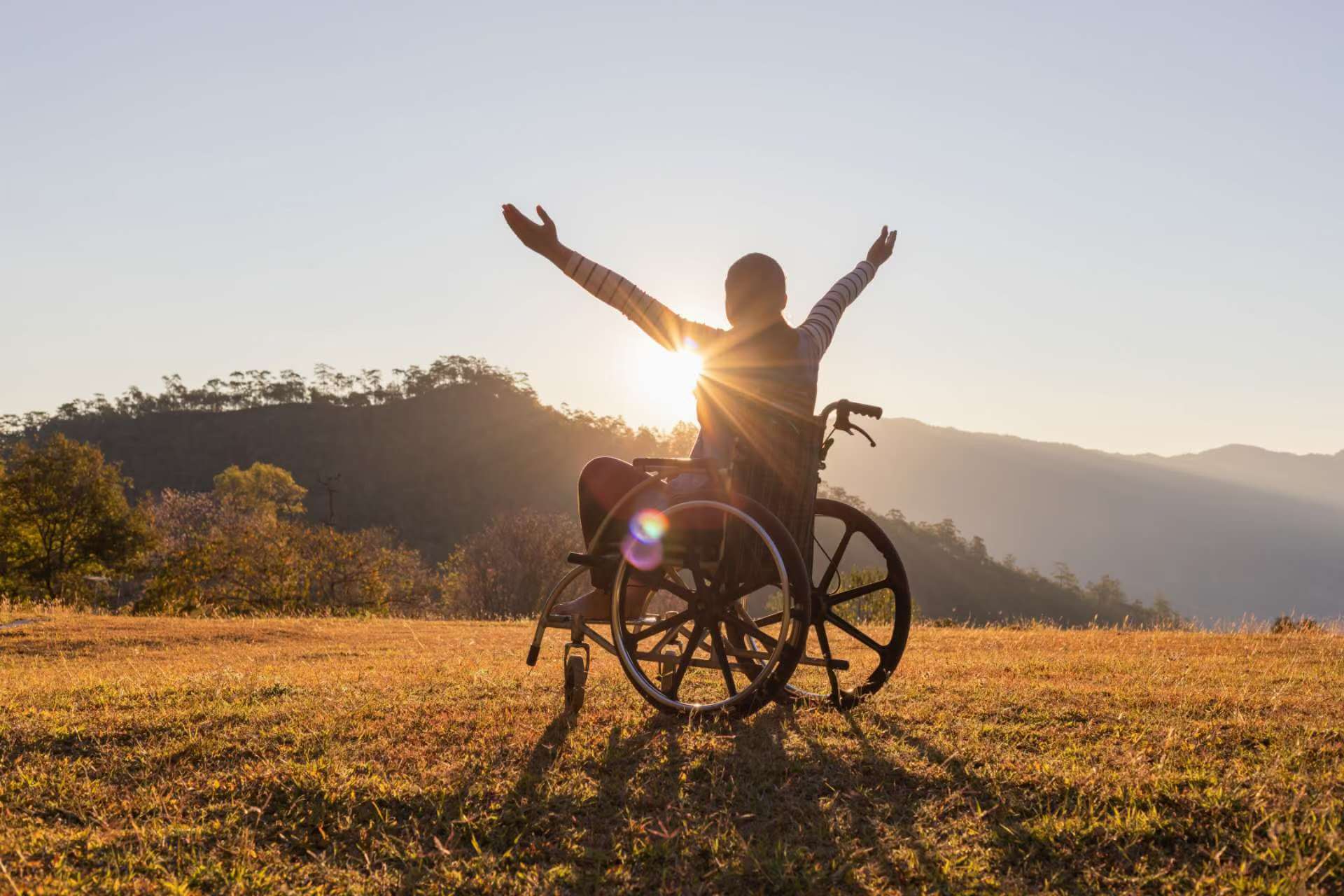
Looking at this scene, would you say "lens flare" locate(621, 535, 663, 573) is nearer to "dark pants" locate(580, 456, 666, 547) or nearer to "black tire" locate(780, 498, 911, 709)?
"dark pants" locate(580, 456, 666, 547)

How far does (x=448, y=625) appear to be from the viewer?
14289 mm

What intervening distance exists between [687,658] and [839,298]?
229 centimetres

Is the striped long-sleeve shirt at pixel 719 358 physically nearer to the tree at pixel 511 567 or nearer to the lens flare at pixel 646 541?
the lens flare at pixel 646 541

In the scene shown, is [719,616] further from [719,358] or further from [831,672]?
[719,358]

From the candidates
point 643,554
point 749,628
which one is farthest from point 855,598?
point 643,554

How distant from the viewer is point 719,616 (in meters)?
4.03

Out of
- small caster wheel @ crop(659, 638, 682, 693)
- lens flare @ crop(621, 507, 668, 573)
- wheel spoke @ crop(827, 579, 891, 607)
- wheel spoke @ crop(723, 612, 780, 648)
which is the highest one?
lens flare @ crop(621, 507, 668, 573)

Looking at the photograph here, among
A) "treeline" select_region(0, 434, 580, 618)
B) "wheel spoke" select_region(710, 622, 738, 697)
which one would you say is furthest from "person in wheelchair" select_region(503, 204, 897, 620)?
"treeline" select_region(0, 434, 580, 618)

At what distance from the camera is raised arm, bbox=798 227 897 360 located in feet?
15.5

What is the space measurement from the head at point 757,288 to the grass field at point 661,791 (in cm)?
202

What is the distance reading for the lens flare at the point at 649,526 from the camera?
4.11 meters

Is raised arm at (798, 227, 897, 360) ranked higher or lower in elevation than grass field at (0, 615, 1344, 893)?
higher

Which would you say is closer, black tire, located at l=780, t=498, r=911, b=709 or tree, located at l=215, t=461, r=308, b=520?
black tire, located at l=780, t=498, r=911, b=709

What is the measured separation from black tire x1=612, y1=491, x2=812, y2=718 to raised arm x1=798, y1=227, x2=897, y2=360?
1.14m
